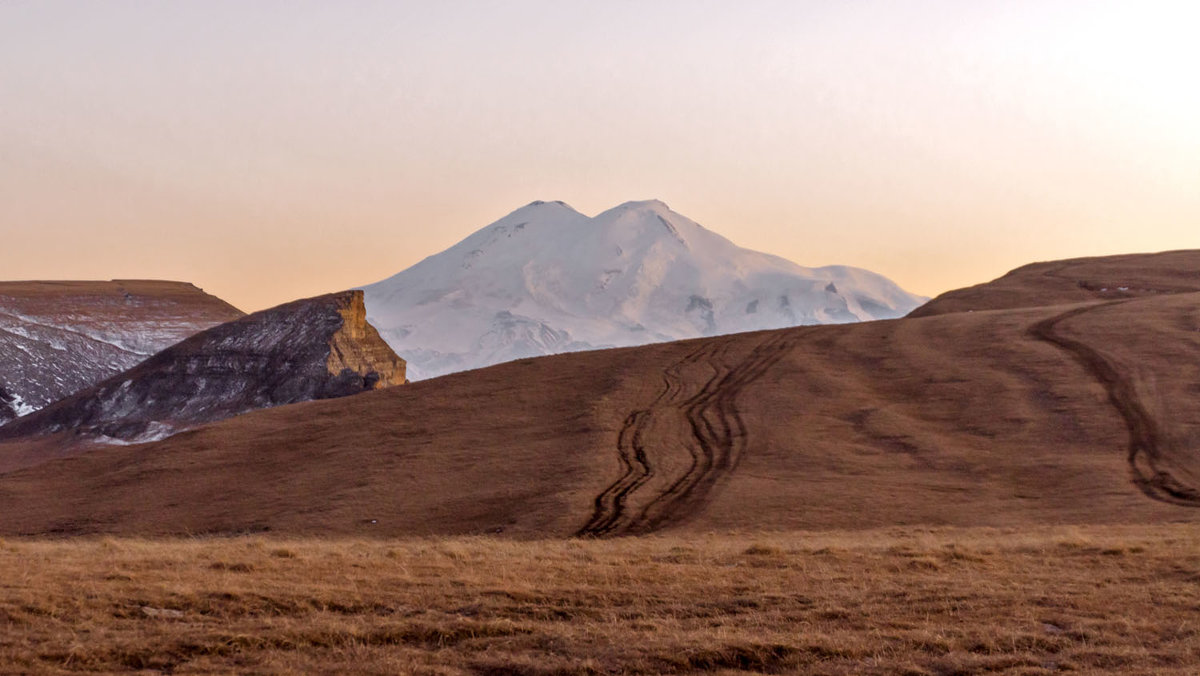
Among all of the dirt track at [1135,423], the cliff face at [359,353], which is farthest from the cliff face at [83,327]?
the dirt track at [1135,423]

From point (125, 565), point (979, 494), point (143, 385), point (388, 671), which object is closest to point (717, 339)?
point (979, 494)

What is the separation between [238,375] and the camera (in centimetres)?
12862

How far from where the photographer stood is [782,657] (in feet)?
39.6

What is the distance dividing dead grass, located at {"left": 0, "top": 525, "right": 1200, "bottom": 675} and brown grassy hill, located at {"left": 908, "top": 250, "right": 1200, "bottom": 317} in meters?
59.5

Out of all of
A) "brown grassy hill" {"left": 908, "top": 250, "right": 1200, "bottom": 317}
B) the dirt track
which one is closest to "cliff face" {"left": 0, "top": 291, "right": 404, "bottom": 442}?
"brown grassy hill" {"left": 908, "top": 250, "right": 1200, "bottom": 317}

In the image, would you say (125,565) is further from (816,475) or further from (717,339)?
(717,339)

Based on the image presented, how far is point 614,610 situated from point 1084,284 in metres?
75.1

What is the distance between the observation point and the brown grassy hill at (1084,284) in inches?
2980

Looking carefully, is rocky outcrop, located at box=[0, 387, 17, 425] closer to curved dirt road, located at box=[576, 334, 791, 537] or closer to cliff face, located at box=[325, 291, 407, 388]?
cliff face, located at box=[325, 291, 407, 388]

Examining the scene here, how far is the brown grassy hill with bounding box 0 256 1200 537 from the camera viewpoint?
3234 cm

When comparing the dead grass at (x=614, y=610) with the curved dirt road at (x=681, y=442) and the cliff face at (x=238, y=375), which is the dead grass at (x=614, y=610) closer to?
the curved dirt road at (x=681, y=442)

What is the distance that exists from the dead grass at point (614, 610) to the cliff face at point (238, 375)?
10691 centimetres

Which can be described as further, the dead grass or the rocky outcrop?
the rocky outcrop

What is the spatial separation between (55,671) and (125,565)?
7.74 metres
